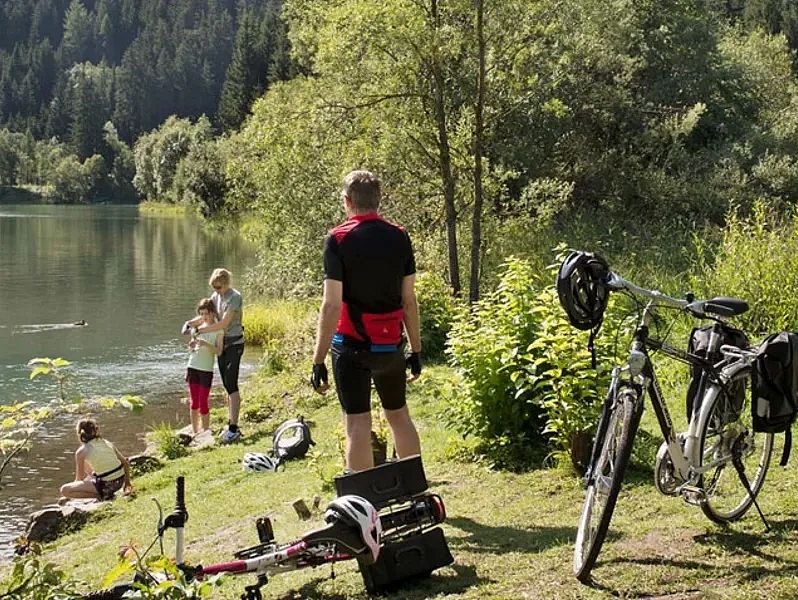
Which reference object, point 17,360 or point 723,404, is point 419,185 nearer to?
point 17,360

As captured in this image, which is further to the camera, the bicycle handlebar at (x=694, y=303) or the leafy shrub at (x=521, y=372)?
the leafy shrub at (x=521, y=372)

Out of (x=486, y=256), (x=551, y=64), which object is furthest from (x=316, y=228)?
(x=551, y=64)

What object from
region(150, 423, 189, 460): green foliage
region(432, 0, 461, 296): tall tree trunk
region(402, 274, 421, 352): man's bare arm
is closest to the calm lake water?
region(150, 423, 189, 460): green foliage

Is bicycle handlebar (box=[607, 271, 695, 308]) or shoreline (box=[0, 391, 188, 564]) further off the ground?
bicycle handlebar (box=[607, 271, 695, 308])

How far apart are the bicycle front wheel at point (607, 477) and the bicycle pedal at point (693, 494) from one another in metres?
0.61

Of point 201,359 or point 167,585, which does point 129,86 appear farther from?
point 167,585

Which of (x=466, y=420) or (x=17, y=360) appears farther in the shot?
(x=17, y=360)

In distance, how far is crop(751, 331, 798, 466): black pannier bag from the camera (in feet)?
15.6

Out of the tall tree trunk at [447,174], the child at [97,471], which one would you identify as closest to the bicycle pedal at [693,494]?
the child at [97,471]

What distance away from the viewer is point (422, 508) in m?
4.98

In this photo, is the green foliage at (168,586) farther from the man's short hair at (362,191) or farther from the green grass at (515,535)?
the man's short hair at (362,191)

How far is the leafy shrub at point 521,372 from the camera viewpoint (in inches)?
265

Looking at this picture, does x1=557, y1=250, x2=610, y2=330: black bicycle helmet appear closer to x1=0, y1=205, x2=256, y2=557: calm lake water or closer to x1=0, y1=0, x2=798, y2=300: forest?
x1=0, y1=205, x2=256, y2=557: calm lake water

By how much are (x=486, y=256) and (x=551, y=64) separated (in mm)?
4467
